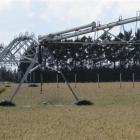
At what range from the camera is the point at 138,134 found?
14.9m

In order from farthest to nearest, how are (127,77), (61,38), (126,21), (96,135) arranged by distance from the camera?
1. (127,77)
2. (61,38)
3. (126,21)
4. (96,135)

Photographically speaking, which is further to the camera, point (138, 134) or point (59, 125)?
point (59, 125)

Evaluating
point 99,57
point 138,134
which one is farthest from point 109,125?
point 99,57

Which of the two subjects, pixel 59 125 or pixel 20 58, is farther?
pixel 20 58

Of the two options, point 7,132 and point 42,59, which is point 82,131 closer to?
point 7,132

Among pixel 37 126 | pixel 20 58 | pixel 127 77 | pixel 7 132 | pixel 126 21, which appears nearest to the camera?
pixel 7 132

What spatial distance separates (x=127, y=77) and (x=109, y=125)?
85.4 meters

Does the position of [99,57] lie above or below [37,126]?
above

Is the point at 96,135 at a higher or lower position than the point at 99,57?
lower

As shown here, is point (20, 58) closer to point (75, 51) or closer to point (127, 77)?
point (127, 77)

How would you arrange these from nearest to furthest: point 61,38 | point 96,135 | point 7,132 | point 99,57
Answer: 1. point 96,135
2. point 7,132
3. point 61,38
4. point 99,57

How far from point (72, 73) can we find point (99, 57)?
21297 mm

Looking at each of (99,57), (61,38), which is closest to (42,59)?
(61,38)

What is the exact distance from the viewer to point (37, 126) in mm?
17547
